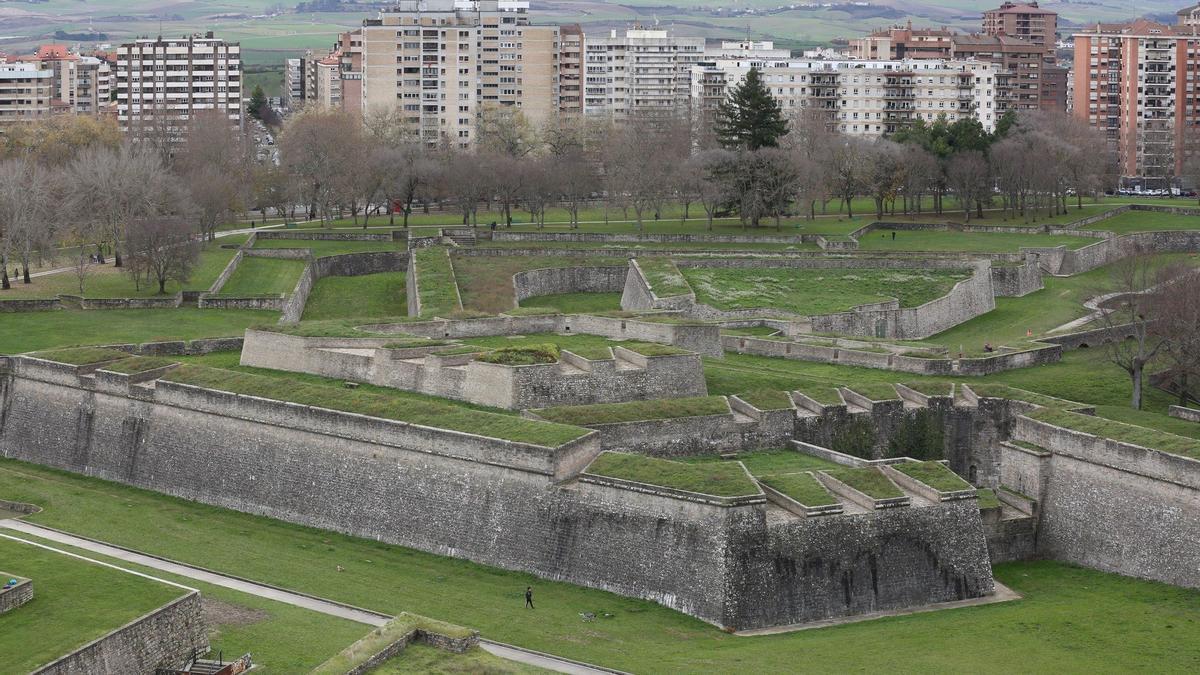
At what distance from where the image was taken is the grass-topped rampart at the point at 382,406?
1996 inches

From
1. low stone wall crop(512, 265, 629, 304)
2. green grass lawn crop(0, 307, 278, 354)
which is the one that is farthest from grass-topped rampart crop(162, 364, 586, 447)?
low stone wall crop(512, 265, 629, 304)

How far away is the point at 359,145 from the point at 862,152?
31047 millimetres

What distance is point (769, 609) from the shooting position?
1831 inches

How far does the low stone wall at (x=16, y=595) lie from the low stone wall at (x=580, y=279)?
49.5 metres

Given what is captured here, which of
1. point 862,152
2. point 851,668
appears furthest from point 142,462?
point 862,152

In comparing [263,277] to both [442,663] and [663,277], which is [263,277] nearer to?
[663,277]

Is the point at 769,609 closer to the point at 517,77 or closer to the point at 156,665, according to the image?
the point at 156,665

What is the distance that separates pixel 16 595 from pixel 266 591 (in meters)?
8.16

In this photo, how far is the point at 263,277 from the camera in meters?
87.6

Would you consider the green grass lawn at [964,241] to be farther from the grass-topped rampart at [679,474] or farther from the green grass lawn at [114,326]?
the grass-topped rampart at [679,474]

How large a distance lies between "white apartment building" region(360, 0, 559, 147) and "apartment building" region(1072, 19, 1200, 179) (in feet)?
165

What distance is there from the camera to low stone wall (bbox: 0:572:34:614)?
1519 inches

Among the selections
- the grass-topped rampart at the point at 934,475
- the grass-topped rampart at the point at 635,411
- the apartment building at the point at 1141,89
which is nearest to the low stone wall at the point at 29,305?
the grass-topped rampart at the point at 635,411

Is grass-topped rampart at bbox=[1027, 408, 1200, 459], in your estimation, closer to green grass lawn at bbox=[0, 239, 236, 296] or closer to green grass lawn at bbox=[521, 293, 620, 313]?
green grass lawn at bbox=[521, 293, 620, 313]
